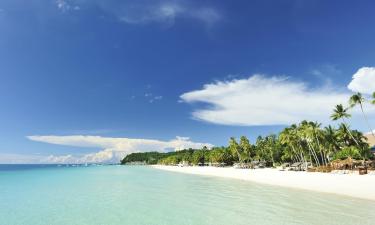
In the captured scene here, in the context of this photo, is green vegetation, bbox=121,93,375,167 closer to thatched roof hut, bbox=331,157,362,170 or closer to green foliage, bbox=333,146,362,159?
green foliage, bbox=333,146,362,159

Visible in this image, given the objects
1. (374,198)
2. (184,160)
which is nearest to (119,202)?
(374,198)

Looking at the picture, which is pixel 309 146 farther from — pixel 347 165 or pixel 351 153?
pixel 347 165

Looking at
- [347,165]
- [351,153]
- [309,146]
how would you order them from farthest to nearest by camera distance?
[309,146] < [351,153] < [347,165]

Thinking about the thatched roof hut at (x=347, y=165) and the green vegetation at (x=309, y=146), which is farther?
the green vegetation at (x=309, y=146)

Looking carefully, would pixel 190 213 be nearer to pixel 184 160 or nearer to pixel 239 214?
pixel 239 214

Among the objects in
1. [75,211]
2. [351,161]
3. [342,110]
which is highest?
[342,110]

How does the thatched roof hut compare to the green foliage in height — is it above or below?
below

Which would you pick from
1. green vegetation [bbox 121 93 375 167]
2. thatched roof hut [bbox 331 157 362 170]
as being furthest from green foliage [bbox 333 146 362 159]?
thatched roof hut [bbox 331 157 362 170]

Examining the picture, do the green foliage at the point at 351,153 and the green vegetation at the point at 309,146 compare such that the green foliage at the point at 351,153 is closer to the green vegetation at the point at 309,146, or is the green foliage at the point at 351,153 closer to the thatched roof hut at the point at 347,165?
the green vegetation at the point at 309,146

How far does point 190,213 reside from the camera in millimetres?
16703

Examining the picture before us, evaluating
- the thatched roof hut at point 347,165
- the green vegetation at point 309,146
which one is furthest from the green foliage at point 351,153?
the thatched roof hut at point 347,165


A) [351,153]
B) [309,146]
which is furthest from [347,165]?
[309,146]

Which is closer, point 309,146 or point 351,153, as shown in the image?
point 351,153

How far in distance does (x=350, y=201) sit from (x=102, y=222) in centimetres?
1586
